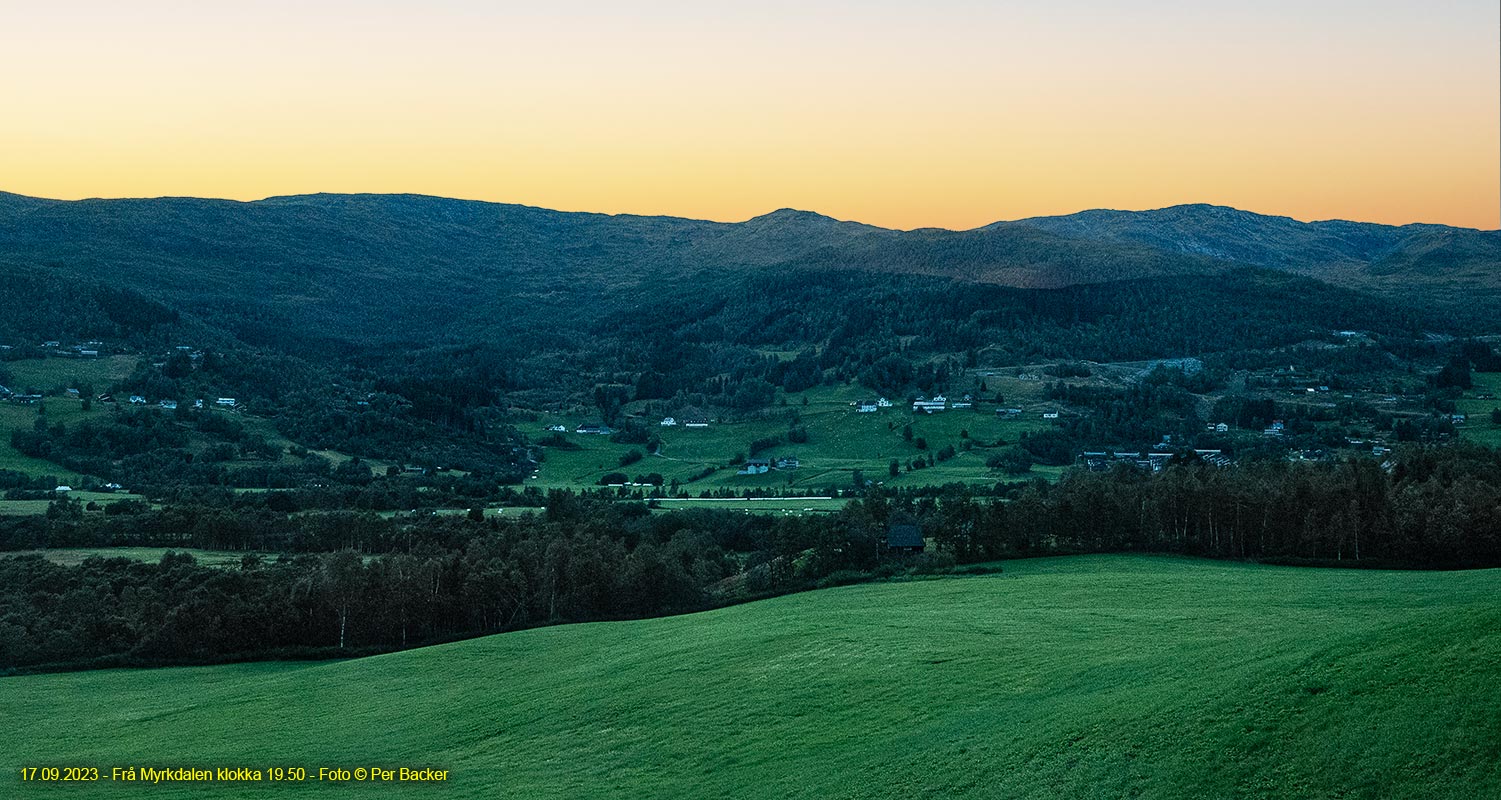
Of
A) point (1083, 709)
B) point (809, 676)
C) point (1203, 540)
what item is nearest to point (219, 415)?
point (1203, 540)

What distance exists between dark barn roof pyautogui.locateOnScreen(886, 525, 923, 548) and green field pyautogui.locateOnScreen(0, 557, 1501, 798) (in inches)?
688

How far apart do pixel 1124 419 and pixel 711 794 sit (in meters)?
162

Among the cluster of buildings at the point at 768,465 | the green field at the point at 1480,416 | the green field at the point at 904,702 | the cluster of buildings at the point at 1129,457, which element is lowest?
the green field at the point at 904,702

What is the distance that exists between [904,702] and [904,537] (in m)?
50.6

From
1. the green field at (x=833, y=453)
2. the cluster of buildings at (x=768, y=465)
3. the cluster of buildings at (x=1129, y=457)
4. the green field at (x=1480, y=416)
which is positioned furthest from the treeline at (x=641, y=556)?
the green field at (x=1480, y=416)

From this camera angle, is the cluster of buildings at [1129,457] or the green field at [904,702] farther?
the cluster of buildings at [1129,457]

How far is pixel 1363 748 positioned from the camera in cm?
2558

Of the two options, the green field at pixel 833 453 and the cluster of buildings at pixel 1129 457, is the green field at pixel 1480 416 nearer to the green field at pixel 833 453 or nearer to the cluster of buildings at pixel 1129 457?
the cluster of buildings at pixel 1129 457

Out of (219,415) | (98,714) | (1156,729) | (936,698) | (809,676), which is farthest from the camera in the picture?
(219,415)

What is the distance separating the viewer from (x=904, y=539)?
8925 cm

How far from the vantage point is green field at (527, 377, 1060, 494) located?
150m

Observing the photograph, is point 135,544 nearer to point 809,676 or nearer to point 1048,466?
point 809,676

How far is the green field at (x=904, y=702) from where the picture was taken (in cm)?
2698

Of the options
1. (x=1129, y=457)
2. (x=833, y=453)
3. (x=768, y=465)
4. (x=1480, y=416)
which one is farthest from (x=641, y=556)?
(x=1480, y=416)
